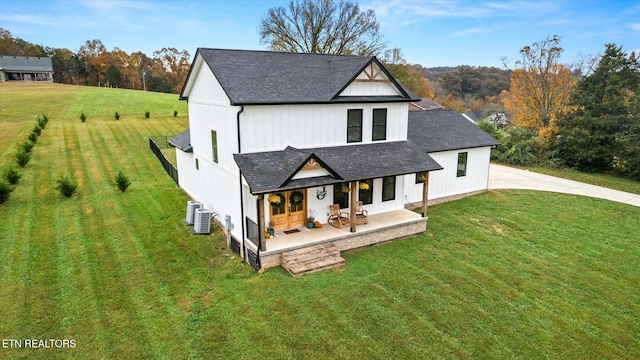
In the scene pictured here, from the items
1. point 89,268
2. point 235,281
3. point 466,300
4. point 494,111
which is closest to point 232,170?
point 235,281

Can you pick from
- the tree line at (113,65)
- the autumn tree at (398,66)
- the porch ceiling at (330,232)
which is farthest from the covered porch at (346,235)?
the tree line at (113,65)

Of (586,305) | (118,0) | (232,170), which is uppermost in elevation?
(118,0)

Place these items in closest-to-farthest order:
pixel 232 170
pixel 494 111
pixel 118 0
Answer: pixel 232 170 → pixel 118 0 → pixel 494 111

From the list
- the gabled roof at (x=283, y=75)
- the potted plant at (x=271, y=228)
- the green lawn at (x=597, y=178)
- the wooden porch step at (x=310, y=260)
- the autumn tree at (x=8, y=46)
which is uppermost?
the autumn tree at (x=8, y=46)

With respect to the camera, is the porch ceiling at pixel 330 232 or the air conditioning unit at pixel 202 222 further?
the air conditioning unit at pixel 202 222

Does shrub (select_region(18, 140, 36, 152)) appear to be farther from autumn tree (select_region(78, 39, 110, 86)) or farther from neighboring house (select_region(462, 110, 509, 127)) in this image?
autumn tree (select_region(78, 39, 110, 86))

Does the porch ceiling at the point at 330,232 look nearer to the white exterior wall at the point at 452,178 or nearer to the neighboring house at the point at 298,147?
the neighboring house at the point at 298,147

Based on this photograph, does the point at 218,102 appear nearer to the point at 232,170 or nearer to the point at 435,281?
the point at 232,170

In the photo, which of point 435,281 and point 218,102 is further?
point 218,102
